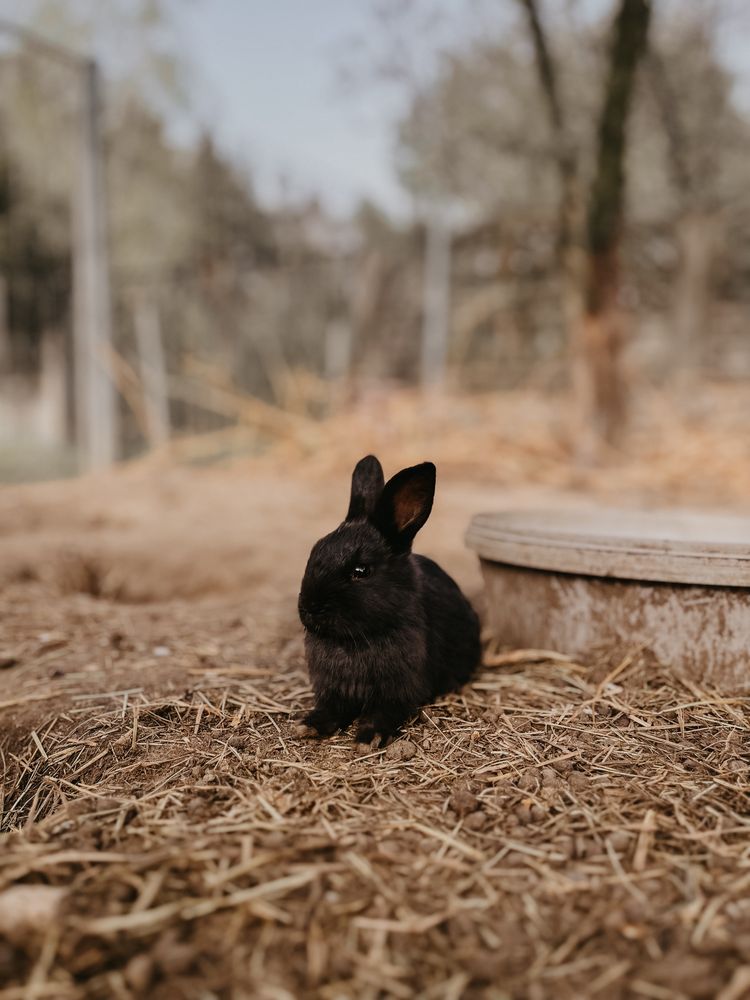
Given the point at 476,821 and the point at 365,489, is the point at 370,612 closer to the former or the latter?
the point at 365,489

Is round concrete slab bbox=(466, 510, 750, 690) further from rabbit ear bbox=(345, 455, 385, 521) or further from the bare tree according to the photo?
the bare tree

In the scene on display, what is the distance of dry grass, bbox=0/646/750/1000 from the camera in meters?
1.29

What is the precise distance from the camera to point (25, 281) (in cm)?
1417

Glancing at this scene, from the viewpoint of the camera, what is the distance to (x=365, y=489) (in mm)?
2207

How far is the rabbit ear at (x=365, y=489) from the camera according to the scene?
7.23 ft

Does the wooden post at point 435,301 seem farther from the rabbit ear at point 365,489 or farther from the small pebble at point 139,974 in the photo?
the small pebble at point 139,974

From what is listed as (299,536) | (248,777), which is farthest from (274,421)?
(248,777)

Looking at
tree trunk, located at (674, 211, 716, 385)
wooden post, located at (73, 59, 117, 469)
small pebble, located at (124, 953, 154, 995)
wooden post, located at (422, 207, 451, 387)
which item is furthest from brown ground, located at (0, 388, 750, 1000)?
wooden post, located at (422, 207, 451, 387)

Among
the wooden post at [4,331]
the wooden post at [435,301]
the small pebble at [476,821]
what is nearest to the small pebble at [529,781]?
the small pebble at [476,821]

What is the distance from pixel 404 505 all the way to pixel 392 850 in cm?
86

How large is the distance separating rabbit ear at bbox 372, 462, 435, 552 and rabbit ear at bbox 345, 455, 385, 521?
0.05 metres

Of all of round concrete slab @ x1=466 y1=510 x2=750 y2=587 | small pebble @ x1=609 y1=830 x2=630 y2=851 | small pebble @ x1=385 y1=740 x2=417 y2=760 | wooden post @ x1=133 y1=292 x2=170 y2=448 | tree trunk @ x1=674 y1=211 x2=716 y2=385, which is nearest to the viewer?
small pebble @ x1=609 y1=830 x2=630 y2=851

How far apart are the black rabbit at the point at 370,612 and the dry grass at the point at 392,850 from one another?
0.32 ft

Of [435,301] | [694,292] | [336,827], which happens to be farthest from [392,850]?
[435,301]
